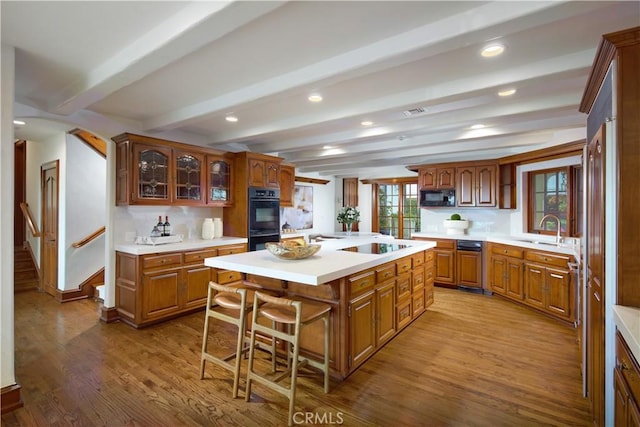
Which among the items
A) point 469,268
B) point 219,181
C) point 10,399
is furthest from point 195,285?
point 469,268

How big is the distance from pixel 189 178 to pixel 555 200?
5244 mm

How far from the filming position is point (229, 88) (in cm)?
288

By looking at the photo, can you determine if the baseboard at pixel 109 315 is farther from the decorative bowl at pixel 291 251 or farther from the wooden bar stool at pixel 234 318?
the decorative bowl at pixel 291 251

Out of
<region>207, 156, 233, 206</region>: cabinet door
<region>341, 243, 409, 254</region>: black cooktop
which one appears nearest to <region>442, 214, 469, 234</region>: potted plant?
<region>341, 243, 409, 254</region>: black cooktop

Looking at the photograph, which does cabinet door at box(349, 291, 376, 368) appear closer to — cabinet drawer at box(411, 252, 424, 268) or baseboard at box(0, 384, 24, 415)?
cabinet drawer at box(411, 252, 424, 268)

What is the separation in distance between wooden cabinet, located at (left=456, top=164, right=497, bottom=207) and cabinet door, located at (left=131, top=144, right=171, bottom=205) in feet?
15.0

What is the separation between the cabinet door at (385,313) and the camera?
9.45 feet

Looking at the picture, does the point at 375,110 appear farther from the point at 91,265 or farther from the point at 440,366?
the point at 91,265

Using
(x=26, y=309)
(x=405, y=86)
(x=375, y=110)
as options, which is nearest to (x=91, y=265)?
(x=26, y=309)

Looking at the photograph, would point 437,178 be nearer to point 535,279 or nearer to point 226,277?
point 535,279

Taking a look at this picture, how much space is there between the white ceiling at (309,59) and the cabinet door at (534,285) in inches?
68.2

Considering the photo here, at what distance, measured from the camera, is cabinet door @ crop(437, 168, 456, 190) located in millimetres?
5578

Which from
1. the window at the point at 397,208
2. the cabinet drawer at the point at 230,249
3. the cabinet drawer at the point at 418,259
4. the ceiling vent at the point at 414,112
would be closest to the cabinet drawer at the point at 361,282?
the cabinet drawer at the point at 418,259

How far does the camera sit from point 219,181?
4.61 meters
